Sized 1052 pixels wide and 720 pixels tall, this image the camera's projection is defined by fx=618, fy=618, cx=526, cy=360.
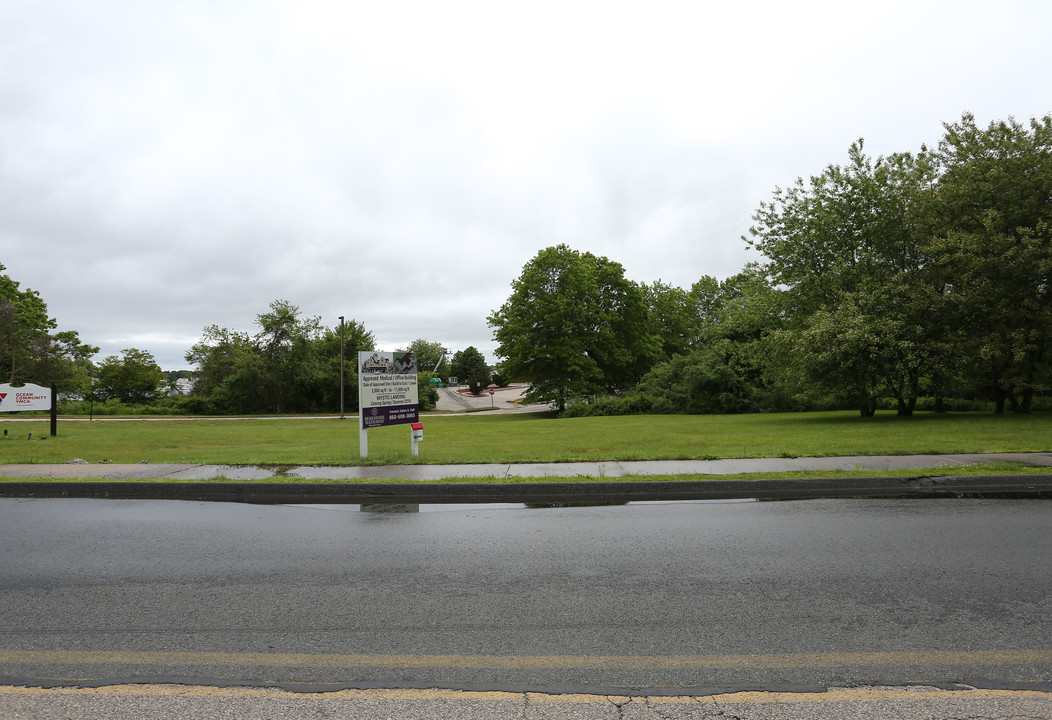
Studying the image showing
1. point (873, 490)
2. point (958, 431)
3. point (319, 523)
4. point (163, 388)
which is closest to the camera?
point (319, 523)

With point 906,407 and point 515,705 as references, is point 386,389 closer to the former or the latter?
point 515,705

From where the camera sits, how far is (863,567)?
5191 mm

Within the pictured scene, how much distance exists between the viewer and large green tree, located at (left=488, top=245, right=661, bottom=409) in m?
42.9

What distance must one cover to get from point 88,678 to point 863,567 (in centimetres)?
552

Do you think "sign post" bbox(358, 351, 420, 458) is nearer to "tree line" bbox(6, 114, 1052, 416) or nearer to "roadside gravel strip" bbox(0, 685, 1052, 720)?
"roadside gravel strip" bbox(0, 685, 1052, 720)

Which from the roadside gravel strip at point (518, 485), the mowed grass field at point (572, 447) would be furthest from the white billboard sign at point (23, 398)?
the roadside gravel strip at point (518, 485)

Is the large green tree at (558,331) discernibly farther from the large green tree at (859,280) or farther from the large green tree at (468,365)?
the large green tree at (468,365)

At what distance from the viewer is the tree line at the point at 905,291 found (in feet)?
73.5

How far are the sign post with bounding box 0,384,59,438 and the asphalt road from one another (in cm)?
1449

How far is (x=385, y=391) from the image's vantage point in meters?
13.0

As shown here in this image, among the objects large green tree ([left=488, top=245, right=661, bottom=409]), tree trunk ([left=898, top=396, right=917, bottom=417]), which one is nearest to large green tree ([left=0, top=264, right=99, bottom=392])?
large green tree ([left=488, top=245, right=661, bottom=409])

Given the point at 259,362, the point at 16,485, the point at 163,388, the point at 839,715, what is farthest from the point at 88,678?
the point at 163,388

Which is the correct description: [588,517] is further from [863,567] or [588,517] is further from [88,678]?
[88,678]

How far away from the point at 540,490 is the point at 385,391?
16.7 ft
